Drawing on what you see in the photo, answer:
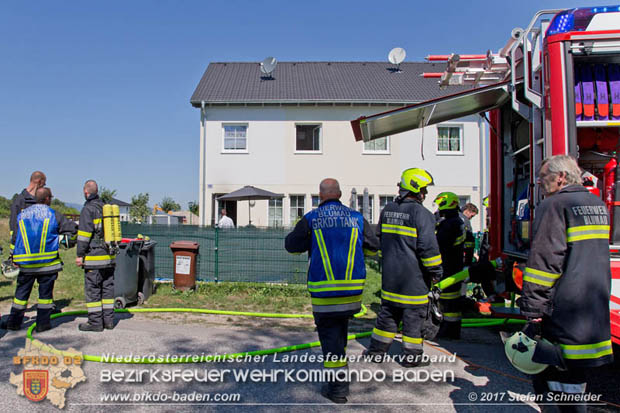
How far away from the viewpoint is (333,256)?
11.9 ft

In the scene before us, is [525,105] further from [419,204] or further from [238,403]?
[238,403]

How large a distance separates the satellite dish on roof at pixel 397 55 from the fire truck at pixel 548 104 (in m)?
15.4

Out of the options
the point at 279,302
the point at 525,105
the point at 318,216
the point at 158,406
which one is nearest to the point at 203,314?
the point at 279,302

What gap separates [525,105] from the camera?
4379 mm

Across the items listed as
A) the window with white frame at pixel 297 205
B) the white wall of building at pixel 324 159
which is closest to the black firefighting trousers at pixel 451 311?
the white wall of building at pixel 324 159

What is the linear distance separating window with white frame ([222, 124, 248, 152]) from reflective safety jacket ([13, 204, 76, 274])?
1293cm

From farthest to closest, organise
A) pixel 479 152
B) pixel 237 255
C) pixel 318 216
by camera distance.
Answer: pixel 479 152 < pixel 237 255 < pixel 318 216

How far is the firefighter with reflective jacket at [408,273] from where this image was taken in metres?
4.27

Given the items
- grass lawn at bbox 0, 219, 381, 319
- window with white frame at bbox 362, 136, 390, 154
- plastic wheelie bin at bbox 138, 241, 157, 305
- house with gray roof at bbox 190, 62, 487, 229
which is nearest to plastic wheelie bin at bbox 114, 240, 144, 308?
plastic wheelie bin at bbox 138, 241, 157, 305

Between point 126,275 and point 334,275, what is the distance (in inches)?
180

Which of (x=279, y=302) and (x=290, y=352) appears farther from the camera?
(x=279, y=302)

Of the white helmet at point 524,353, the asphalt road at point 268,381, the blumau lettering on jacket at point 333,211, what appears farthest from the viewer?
the blumau lettering on jacket at point 333,211

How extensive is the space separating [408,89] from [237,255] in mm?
12884

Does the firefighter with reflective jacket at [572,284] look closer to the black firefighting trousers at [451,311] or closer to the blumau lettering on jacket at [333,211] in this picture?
the blumau lettering on jacket at [333,211]
